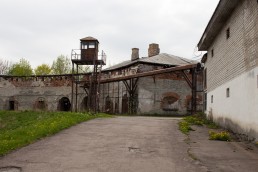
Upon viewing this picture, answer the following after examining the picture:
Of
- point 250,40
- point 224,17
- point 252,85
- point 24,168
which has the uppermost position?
point 224,17

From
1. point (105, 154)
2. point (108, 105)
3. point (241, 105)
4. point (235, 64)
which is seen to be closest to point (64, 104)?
point (108, 105)

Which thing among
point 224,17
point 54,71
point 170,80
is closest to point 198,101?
point 170,80

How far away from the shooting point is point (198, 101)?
30.8 m

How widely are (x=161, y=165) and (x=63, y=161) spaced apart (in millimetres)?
2221

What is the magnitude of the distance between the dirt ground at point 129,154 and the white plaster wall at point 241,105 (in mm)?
942

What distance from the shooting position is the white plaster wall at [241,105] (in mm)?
9750

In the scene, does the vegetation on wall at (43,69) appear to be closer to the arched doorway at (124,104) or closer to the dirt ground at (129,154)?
the arched doorway at (124,104)

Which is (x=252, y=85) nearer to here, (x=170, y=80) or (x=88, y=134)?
(x=88, y=134)

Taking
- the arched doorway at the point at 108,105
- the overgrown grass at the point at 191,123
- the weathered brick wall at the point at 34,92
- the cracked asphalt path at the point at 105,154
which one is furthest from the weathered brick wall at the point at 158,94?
the cracked asphalt path at the point at 105,154

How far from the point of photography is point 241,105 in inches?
440

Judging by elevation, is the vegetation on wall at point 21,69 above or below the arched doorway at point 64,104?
above

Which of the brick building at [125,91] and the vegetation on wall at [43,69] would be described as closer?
the brick building at [125,91]

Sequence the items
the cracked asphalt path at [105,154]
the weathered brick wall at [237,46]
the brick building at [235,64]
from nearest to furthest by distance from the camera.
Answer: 1. the cracked asphalt path at [105,154]
2. the brick building at [235,64]
3. the weathered brick wall at [237,46]

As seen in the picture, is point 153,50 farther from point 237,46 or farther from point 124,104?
point 237,46
